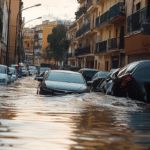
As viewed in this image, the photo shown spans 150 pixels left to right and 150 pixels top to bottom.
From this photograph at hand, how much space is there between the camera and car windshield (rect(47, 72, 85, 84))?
43.4ft

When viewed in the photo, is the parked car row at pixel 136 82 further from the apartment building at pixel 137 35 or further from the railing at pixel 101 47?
the railing at pixel 101 47

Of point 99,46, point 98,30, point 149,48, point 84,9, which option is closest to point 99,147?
point 149,48

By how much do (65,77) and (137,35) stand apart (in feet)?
49.6

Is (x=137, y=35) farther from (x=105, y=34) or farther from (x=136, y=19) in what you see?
(x=105, y=34)

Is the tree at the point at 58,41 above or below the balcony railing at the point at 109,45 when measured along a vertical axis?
above

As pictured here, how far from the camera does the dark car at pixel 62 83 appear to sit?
39.4ft

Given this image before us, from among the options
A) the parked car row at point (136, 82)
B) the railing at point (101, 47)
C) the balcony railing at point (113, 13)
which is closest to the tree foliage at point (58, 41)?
the railing at point (101, 47)

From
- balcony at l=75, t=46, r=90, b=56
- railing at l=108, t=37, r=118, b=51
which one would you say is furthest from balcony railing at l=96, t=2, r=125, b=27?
balcony at l=75, t=46, r=90, b=56

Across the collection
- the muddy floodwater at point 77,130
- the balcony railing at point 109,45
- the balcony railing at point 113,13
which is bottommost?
the muddy floodwater at point 77,130

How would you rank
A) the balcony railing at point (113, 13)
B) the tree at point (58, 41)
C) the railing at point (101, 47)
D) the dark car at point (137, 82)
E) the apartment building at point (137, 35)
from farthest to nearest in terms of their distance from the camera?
the tree at point (58, 41)
the railing at point (101, 47)
the balcony railing at point (113, 13)
the apartment building at point (137, 35)
the dark car at point (137, 82)

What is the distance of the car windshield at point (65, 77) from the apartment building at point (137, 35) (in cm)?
1308

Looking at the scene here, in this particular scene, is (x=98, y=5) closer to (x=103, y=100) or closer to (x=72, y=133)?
(x=103, y=100)

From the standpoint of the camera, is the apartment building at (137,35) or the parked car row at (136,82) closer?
the parked car row at (136,82)

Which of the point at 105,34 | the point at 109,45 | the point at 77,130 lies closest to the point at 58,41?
the point at 105,34
